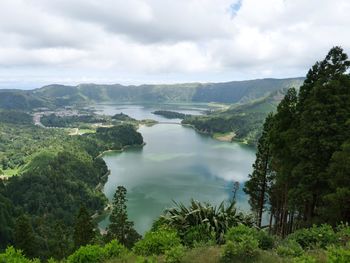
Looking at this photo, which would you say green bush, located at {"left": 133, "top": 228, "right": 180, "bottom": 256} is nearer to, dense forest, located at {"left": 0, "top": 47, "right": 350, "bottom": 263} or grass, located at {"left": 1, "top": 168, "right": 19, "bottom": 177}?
dense forest, located at {"left": 0, "top": 47, "right": 350, "bottom": 263}

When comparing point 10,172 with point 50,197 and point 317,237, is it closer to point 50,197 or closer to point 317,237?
point 50,197

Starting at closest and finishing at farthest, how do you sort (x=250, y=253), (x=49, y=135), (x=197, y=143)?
(x=250, y=253) → (x=197, y=143) → (x=49, y=135)

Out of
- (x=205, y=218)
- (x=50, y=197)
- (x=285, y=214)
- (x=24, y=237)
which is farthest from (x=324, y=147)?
(x=50, y=197)

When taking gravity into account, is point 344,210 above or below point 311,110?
below

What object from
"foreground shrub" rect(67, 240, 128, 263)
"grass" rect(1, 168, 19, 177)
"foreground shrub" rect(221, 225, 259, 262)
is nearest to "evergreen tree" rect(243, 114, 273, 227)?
"foreground shrub" rect(221, 225, 259, 262)

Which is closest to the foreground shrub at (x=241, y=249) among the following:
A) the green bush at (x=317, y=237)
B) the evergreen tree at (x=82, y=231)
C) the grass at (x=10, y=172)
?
the green bush at (x=317, y=237)

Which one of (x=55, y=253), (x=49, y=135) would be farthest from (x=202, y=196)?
(x=49, y=135)

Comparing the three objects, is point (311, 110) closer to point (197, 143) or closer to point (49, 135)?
point (197, 143)
